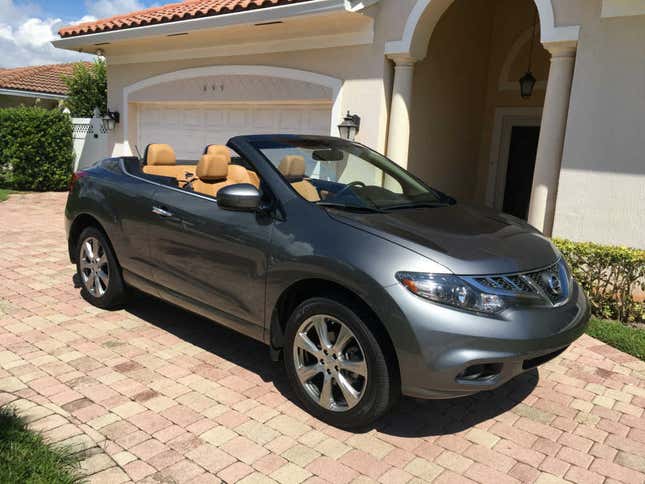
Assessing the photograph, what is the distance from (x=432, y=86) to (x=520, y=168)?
2.70 m

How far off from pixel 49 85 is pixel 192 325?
20249 millimetres

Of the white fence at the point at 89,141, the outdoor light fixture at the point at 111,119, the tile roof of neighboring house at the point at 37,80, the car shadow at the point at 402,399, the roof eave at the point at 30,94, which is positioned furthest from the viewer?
the tile roof of neighboring house at the point at 37,80

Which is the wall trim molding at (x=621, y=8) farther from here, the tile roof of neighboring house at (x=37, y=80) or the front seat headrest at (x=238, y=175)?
the tile roof of neighboring house at (x=37, y=80)

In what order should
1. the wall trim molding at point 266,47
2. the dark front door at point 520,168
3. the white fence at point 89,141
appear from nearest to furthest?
the wall trim molding at point 266,47
the dark front door at point 520,168
the white fence at point 89,141

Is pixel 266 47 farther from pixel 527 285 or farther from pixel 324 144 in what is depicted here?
pixel 527 285

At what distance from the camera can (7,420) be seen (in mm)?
3225

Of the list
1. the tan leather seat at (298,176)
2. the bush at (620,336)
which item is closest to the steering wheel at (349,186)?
the tan leather seat at (298,176)

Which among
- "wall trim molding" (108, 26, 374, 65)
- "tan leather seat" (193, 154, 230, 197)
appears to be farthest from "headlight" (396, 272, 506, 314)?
"wall trim molding" (108, 26, 374, 65)

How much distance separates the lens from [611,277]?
5.62 m

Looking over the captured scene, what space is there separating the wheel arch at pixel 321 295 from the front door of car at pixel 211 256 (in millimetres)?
123

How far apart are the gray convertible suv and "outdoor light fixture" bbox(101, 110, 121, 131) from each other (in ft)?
28.2

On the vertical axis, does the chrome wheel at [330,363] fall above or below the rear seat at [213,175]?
below

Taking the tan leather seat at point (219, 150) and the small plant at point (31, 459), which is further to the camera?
the tan leather seat at point (219, 150)

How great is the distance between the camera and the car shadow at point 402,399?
348cm
